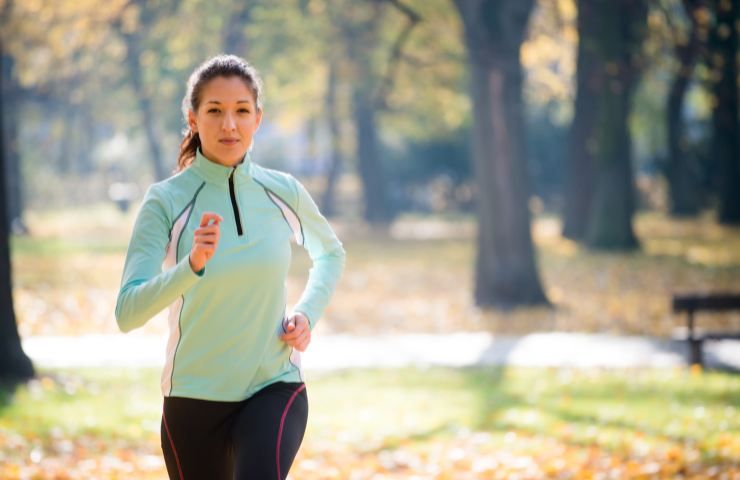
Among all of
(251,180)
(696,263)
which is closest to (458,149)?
(696,263)

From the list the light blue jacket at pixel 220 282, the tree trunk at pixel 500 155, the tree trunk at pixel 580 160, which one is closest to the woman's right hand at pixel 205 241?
the light blue jacket at pixel 220 282

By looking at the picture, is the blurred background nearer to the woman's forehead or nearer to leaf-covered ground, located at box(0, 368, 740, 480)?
leaf-covered ground, located at box(0, 368, 740, 480)

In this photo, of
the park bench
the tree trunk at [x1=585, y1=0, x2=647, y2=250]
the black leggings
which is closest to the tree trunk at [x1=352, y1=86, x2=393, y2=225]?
the tree trunk at [x1=585, y1=0, x2=647, y2=250]

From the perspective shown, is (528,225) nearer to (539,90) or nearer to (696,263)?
(696,263)

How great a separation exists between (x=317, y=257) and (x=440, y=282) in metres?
19.4

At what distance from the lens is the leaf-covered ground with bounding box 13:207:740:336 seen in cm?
1794

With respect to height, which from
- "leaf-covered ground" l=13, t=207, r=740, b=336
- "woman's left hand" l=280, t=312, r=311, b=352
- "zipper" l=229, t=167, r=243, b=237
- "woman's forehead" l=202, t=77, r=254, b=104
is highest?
"woman's forehead" l=202, t=77, r=254, b=104

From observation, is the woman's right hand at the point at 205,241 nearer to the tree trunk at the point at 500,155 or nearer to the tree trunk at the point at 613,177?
the tree trunk at the point at 500,155

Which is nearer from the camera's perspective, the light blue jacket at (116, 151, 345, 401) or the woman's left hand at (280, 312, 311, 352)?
Answer: the light blue jacket at (116, 151, 345, 401)

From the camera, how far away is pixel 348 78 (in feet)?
106

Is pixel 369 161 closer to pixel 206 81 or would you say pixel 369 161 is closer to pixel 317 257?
pixel 317 257

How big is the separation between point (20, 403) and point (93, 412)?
25.6 inches

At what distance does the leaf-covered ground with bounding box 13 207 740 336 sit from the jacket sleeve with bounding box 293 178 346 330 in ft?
A: 40.7

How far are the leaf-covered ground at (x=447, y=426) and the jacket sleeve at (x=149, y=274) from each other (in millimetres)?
4607
